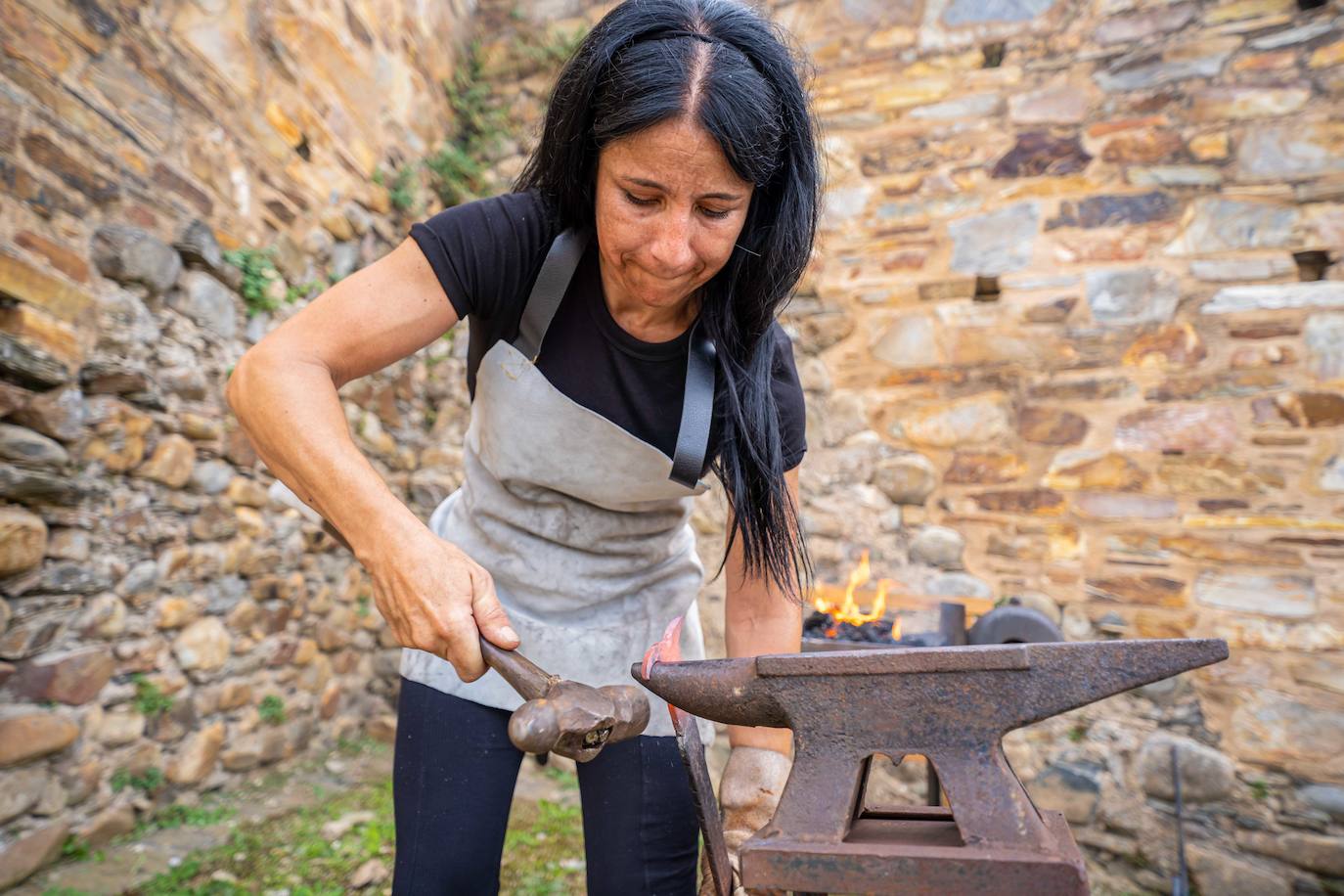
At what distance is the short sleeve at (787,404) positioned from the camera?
1.47m

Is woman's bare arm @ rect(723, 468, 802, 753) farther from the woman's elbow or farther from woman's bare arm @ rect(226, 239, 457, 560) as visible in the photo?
the woman's elbow

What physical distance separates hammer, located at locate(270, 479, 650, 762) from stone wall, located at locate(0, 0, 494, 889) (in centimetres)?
185

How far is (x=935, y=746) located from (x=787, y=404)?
721 millimetres

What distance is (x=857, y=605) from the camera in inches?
131

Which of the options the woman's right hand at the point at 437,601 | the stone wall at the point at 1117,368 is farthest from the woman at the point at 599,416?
the stone wall at the point at 1117,368

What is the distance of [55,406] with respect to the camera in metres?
2.21

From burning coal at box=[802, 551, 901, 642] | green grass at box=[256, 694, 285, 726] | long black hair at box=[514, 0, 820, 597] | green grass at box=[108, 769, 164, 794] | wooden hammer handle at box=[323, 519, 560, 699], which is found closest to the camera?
wooden hammer handle at box=[323, 519, 560, 699]

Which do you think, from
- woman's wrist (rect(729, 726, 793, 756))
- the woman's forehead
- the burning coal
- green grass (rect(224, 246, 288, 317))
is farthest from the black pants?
green grass (rect(224, 246, 288, 317))

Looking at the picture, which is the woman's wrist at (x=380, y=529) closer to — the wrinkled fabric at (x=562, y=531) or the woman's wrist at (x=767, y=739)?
the wrinkled fabric at (x=562, y=531)

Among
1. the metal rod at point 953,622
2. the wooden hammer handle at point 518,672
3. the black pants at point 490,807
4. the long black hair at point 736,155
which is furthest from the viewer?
the metal rod at point 953,622

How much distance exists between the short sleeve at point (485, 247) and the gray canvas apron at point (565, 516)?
43 millimetres

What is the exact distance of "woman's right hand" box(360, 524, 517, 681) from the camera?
1.06m

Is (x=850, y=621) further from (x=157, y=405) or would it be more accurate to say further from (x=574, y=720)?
(x=157, y=405)

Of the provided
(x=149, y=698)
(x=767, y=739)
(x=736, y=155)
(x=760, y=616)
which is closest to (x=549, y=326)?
(x=736, y=155)
